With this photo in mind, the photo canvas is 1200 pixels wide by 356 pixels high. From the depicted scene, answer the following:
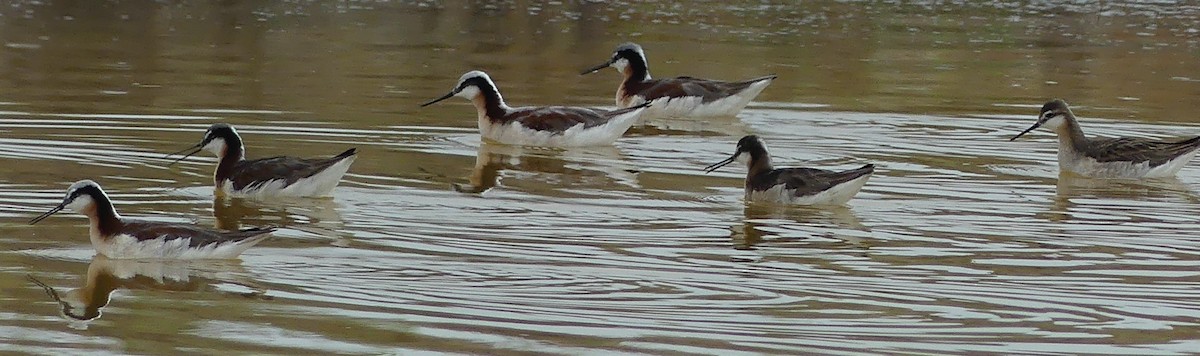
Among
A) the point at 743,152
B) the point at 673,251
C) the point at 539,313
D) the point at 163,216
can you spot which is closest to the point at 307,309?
the point at 539,313

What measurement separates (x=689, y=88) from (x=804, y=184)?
7.22 m

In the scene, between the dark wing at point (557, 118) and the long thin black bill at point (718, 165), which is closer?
the long thin black bill at point (718, 165)

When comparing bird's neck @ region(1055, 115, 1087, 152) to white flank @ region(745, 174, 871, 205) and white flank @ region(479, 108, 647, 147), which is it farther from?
white flank @ region(479, 108, 647, 147)

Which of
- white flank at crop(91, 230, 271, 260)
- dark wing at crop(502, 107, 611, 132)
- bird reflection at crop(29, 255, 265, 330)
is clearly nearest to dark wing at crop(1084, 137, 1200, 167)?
dark wing at crop(502, 107, 611, 132)

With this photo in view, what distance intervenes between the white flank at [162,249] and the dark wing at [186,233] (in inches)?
0.9

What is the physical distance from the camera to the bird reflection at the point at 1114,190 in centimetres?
1599

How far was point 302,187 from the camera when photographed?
14742 millimetres

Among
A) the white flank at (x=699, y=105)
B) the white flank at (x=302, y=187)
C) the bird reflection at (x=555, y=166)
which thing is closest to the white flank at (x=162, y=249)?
the white flank at (x=302, y=187)

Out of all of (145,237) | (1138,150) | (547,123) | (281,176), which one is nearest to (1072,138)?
(1138,150)

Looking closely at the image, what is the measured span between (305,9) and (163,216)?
2454 centimetres

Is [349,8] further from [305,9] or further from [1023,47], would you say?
[1023,47]

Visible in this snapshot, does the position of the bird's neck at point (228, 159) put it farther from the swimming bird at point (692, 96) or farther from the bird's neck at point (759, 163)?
the swimming bird at point (692, 96)

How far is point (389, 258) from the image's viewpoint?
12.0 metres

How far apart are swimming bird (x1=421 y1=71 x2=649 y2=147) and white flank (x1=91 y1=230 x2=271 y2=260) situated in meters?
7.37
